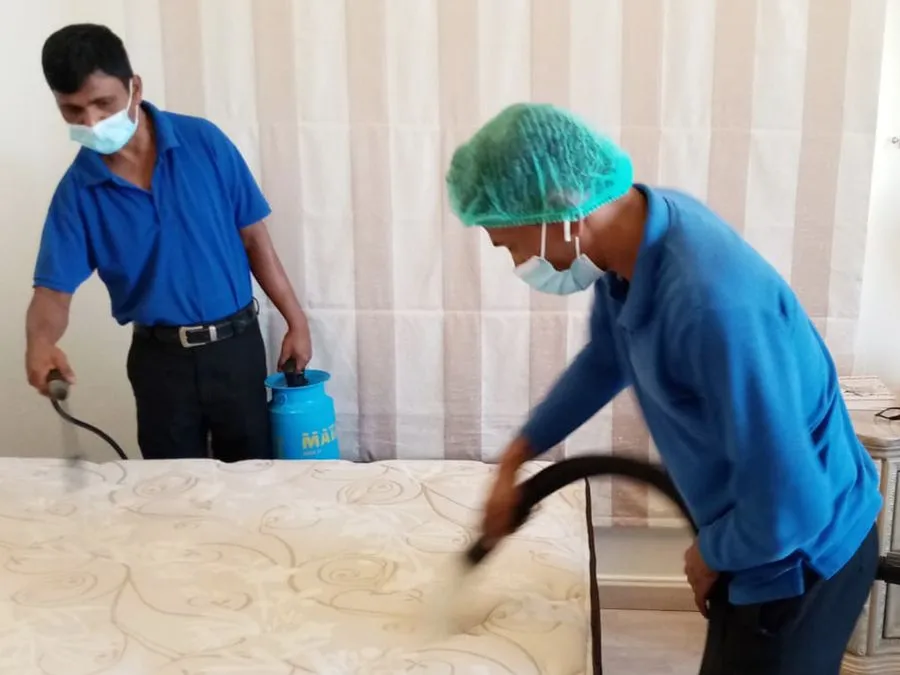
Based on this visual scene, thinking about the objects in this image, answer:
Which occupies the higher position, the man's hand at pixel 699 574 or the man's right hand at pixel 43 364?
the man's right hand at pixel 43 364

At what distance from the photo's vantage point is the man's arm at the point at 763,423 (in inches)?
38.0

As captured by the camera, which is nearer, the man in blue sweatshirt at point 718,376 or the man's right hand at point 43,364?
the man in blue sweatshirt at point 718,376

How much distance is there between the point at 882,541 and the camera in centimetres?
194

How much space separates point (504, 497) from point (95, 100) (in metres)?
1.15

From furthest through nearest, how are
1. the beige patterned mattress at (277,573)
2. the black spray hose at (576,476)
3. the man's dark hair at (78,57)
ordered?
1. the man's dark hair at (78,57)
2. the black spray hose at (576,476)
3. the beige patterned mattress at (277,573)

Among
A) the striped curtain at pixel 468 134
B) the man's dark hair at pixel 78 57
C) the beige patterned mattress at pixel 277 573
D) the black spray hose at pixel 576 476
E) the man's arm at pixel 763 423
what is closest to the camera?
the man's arm at pixel 763 423

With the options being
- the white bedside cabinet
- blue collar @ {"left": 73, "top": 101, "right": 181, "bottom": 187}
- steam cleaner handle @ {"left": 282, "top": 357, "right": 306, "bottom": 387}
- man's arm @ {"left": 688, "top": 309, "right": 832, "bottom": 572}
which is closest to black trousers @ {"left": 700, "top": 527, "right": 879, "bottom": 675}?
man's arm @ {"left": 688, "top": 309, "right": 832, "bottom": 572}

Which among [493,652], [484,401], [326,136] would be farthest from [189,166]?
[493,652]

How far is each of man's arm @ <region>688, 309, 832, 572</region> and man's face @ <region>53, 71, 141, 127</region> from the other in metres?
1.35

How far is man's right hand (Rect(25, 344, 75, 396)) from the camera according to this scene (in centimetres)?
189

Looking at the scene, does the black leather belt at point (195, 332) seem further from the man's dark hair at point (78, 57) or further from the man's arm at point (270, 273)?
the man's dark hair at point (78, 57)

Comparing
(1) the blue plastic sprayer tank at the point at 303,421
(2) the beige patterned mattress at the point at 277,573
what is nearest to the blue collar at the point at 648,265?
(2) the beige patterned mattress at the point at 277,573

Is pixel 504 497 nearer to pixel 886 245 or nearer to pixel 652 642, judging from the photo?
pixel 652 642

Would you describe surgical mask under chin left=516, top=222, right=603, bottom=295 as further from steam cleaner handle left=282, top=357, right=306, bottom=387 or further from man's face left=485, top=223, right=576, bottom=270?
steam cleaner handle left=282, top=357, right=306, bottom=387
